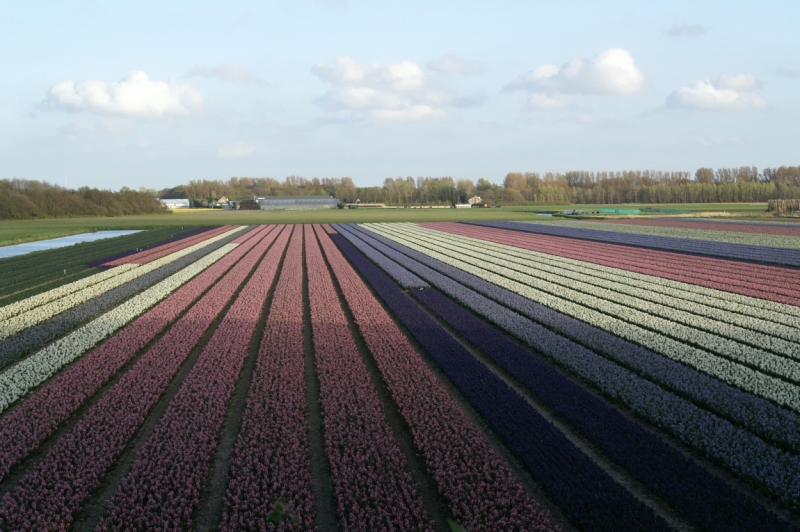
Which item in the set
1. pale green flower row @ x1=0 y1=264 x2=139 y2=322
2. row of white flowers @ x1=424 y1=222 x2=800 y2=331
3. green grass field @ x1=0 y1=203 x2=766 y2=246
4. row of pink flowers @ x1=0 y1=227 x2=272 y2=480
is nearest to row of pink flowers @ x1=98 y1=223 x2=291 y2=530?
row of pink flowers @ x1=0 y1=227 x2=272 y2=480

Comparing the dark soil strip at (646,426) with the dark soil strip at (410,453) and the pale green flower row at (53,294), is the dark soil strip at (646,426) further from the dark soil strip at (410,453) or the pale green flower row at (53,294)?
the pale green flower row at (53,294)

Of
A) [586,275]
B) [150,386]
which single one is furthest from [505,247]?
[150,386]

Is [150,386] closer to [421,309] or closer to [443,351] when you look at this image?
[443,351]

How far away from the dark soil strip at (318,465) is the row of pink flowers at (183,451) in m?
1.32

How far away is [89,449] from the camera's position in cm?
734

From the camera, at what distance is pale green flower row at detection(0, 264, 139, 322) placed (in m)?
16.4

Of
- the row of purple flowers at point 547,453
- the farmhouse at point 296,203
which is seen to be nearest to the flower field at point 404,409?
the row of purple flowers at point 547,453

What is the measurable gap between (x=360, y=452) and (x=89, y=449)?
3.60 meters

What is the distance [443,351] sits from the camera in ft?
38.4

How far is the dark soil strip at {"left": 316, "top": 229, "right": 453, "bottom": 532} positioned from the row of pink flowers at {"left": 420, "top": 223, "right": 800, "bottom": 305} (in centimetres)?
1286

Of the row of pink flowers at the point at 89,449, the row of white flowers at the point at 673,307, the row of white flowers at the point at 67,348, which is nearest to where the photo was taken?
the row of pink flowers at the point at 89,449

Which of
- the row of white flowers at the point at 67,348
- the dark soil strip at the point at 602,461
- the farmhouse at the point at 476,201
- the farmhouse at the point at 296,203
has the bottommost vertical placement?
the dark soil strip at the point at 602,461

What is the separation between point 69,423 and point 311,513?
4.93 meters

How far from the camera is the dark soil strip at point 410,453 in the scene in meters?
6.12
